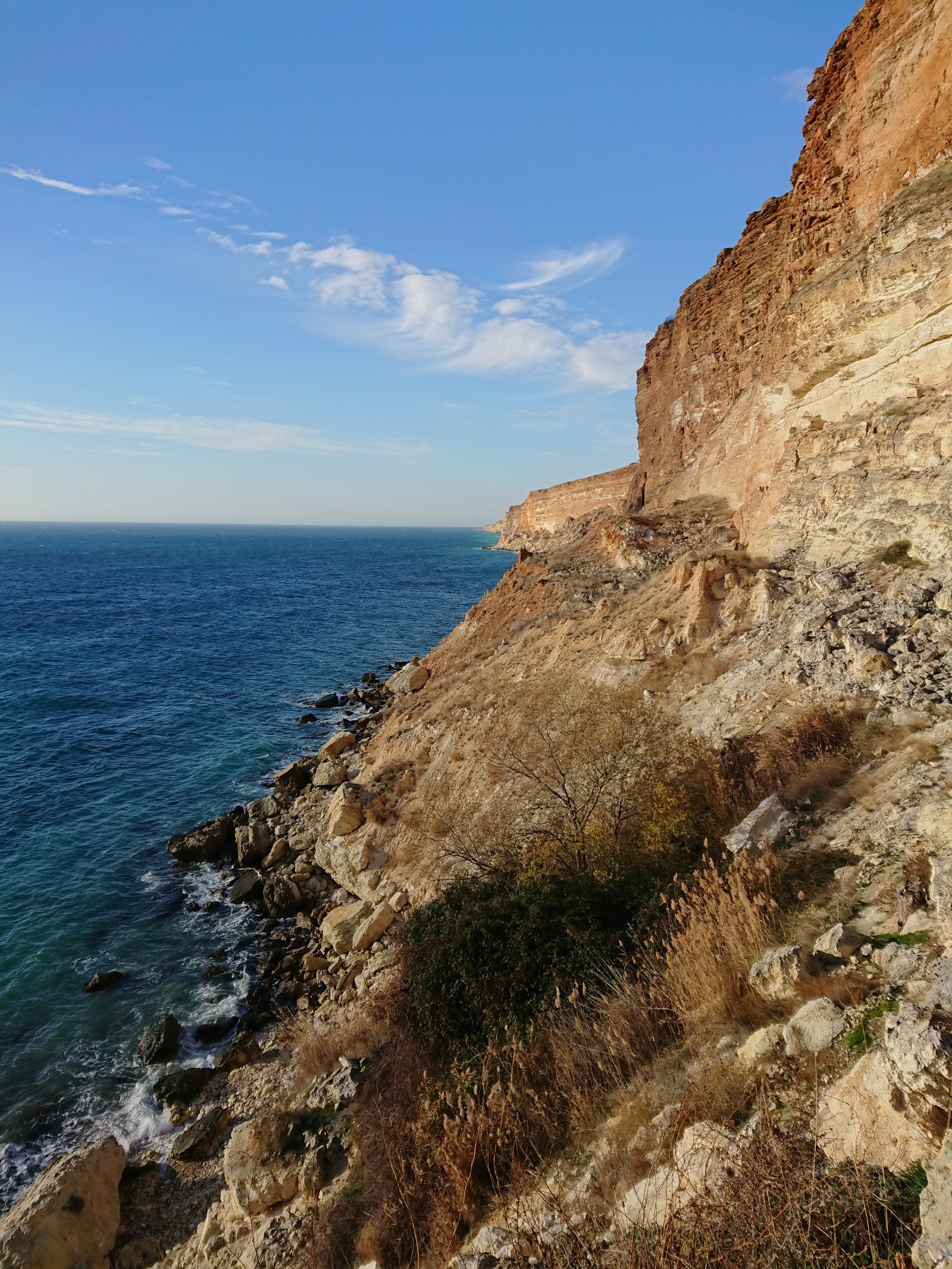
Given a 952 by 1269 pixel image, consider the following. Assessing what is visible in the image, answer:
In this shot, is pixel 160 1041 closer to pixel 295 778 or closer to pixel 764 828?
pixel 295 778

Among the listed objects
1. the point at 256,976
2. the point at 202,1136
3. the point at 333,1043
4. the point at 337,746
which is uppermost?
the point at 333,1043

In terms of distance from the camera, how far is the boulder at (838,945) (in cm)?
479

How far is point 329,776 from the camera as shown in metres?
21.3

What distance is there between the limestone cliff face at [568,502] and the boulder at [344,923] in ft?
115

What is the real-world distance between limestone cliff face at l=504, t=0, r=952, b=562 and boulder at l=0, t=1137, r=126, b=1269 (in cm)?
1631

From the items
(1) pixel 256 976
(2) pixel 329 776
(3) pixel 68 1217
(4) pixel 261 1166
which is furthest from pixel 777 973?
(2) pixel 329 776

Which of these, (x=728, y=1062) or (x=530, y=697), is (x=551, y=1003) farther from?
(x=530, y=697)

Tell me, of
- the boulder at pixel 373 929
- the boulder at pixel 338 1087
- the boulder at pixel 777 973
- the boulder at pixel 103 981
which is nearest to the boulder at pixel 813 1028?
the boulder at pixel 777 973

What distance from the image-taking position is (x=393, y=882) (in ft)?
47.3

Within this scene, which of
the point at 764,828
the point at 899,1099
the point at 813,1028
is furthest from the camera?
the point at 764,828

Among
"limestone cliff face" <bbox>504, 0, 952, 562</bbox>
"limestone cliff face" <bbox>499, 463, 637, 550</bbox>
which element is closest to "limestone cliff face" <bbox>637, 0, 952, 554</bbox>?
"limestone cliff face" <bbox>504, 0, 952, 562</bbox>

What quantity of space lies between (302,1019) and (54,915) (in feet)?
28.1

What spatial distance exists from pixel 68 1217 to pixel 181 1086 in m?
2.60

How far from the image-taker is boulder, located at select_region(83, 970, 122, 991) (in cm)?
1322
